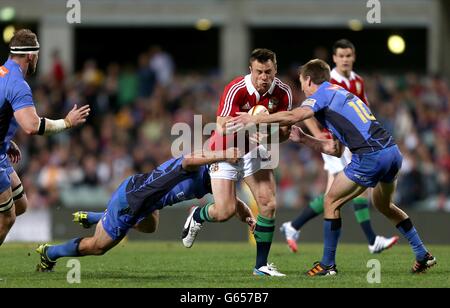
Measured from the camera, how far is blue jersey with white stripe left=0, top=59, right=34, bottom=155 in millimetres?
10320

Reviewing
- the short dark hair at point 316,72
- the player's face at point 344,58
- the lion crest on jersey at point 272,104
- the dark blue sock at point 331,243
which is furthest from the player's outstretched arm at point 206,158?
the player's face at point 344,58

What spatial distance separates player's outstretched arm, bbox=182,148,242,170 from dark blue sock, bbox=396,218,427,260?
6.51 feet

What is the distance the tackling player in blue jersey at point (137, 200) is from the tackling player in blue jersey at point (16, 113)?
71 cm

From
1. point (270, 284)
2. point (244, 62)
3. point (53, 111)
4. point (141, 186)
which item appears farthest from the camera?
point (244, 62)

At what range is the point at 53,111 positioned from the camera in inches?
845

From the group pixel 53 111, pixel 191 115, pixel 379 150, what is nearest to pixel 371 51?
pixel 191 115

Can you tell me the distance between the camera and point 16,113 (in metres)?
10.3

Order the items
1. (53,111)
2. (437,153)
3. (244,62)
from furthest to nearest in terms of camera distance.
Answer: (244,62) → (53,111) → (437,153)

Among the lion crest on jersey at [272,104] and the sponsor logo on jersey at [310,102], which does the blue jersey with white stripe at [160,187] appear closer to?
the lion crest on jersey at [272,104]

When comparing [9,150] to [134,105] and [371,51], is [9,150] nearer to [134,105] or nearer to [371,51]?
[134,105]

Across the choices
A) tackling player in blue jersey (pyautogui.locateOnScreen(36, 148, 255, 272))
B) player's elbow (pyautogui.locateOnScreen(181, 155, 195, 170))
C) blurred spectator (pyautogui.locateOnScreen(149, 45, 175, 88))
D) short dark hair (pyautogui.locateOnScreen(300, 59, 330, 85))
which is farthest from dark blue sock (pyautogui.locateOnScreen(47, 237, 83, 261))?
blurred spectator (pyautogui.locateOnScreen(149, 45, 175, 88))

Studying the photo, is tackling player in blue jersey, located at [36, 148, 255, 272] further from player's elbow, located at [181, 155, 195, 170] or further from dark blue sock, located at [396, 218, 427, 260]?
dark blue sock, located at [396, 218, 427, 260]

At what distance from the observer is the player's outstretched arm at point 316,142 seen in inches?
440

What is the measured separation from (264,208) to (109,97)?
39.2 feet
